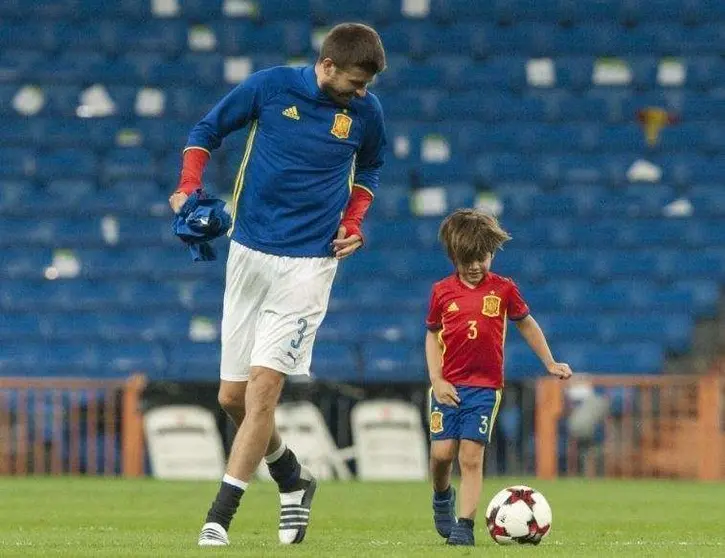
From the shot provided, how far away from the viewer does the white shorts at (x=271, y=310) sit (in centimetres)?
678

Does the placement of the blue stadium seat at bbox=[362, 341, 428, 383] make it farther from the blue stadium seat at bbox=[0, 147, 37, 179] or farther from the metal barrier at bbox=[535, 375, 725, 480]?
the blue stadium seat at bbox=[0, 147, 37, 179]

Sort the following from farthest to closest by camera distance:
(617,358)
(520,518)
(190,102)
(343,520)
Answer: (190,102), (617,358), (343,520), (520,518)

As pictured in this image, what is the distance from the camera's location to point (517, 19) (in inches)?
769

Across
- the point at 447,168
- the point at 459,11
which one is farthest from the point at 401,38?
the point at 447,168

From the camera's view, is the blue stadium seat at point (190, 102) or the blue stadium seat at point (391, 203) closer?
the blue stadium seat at point (391, 203)

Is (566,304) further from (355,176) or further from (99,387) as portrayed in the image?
(355,176)

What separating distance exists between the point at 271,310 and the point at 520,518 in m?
1.35

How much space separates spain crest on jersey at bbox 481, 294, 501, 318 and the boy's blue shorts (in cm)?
33

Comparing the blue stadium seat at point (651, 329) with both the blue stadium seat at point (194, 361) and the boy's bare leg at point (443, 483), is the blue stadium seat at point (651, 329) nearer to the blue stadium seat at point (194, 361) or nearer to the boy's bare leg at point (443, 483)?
the blue stadium seat at point (194, 361)

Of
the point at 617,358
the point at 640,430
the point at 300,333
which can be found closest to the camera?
the point at 300,333

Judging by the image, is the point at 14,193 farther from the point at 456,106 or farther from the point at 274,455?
the point at 274,455

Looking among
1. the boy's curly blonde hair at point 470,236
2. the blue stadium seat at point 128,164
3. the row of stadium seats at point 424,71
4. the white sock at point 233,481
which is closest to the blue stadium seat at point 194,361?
the blue stadium seat at point 128,164

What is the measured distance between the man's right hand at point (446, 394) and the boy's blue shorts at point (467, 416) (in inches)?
1.0

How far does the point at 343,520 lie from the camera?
9.34m
